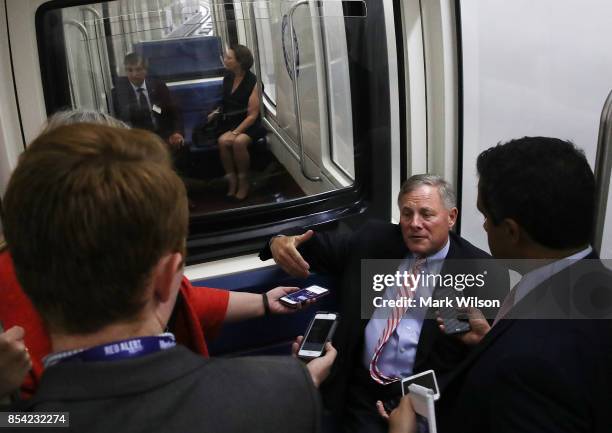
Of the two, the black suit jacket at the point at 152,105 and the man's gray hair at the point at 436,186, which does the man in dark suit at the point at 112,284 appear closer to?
the black suit jacket at the point at 152,105

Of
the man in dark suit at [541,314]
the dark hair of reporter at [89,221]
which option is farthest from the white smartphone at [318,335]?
the dark hair of reporter at [89,221]

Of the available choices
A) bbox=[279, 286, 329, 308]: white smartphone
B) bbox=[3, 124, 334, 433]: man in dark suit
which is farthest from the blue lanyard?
bbox=[279, 286, 329, 308]: white smartphone

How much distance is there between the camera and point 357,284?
2.05 m

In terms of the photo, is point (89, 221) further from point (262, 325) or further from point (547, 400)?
point (262, 325)

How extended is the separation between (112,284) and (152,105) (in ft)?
4.34

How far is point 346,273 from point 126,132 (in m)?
1.47

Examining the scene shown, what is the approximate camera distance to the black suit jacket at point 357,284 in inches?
72.6

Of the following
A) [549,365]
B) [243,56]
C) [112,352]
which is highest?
[243,56]

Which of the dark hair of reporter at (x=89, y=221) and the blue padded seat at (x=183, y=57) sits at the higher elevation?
the blue padded seat at (x=183, y=57)

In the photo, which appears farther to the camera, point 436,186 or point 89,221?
point 436,186

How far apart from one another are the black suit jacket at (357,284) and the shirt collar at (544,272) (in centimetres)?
65

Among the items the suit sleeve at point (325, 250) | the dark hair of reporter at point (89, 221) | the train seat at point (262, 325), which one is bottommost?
the train seat at point (262, 325)

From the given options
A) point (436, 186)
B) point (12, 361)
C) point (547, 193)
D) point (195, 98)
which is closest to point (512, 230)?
point (547, 193)

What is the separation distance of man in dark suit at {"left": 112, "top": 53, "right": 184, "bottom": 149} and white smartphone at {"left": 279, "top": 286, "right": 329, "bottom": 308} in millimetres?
693
